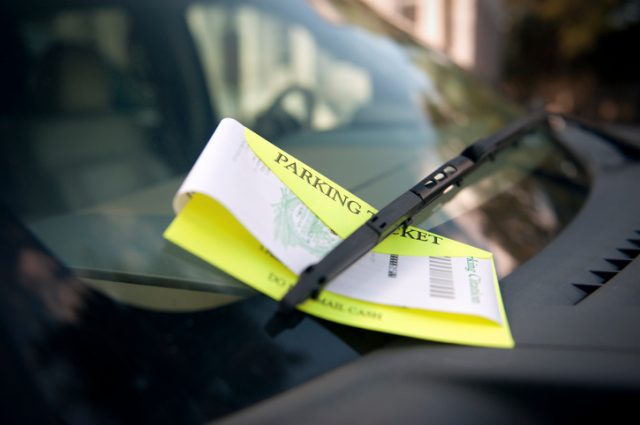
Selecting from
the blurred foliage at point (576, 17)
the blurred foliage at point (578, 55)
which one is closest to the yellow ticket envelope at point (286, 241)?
the blurred foliage at point (578, 55)

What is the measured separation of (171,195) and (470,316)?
635 mm

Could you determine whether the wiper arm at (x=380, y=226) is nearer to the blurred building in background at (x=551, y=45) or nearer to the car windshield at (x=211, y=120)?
the car windshield at (x=211, y=120)

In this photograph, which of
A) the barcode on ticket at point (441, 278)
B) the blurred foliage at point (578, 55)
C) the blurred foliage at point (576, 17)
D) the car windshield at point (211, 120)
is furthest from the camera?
the blurred foliage at point (578, 55)

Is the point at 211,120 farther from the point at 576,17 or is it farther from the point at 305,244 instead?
the point at 576,17

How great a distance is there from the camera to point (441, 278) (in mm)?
720

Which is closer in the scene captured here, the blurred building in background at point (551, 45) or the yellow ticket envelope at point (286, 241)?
the yellow ticket envelope at point (286, 241)

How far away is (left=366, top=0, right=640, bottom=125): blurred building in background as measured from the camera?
9000mm

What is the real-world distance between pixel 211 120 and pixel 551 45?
1212 centimetres

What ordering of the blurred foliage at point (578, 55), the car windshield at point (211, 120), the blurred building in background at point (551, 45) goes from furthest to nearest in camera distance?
1. the blurred foliage at point (578, 55)
2. the blurred building in background at point (551, 45)
3. the car windshield at point (211, 120)

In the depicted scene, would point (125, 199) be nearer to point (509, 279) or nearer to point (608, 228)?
point (509, 279)

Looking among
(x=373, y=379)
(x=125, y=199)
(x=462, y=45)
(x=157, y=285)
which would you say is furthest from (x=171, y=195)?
(x=462, y=45)

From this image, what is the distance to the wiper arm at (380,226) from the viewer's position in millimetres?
665

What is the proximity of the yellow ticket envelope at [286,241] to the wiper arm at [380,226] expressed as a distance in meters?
0.02

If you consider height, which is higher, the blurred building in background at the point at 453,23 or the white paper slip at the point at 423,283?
the blurred building in background at the point at 453,23
